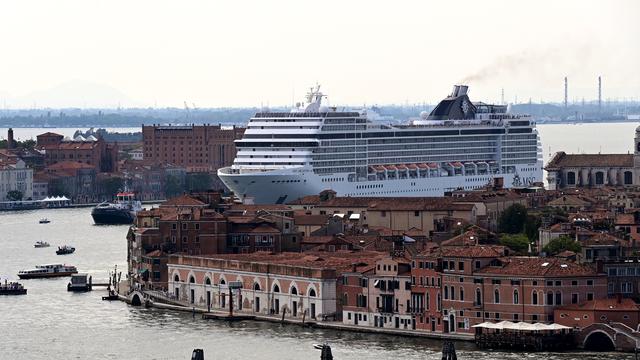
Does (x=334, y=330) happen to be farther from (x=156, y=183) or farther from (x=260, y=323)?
(x=156, y=183)

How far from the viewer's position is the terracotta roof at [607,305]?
44375mm

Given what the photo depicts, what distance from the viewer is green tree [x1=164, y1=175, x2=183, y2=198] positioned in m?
124

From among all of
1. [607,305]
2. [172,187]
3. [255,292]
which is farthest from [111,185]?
[607,305]

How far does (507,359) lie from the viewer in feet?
139

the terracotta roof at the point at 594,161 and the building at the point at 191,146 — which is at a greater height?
the building at the point at 191,146

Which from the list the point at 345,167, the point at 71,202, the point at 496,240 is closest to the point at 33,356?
the point at 496,240

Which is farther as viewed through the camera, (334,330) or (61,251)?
(61,251)

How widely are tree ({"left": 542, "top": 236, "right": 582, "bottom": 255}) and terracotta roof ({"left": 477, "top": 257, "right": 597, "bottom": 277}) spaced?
16.5 ft

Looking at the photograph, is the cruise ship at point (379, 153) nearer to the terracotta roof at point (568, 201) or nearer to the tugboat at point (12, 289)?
the terracotta roof at point (568, 201)

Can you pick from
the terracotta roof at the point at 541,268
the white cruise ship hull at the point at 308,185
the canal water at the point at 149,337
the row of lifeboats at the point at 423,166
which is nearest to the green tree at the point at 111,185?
the row of lifeboats at the point at 423,166

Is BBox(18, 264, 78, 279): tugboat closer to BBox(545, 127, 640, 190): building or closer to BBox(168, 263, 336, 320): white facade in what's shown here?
BBox(168, 263, 336, 320): white facade

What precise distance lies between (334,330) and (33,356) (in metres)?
6.87

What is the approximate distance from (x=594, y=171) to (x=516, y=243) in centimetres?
3552

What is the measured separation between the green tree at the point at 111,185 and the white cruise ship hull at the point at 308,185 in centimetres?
3319
